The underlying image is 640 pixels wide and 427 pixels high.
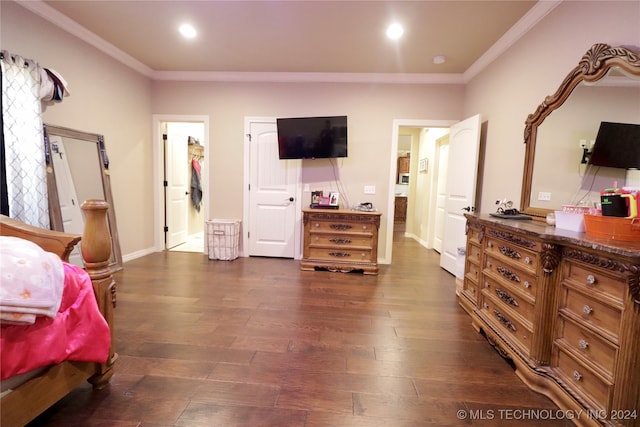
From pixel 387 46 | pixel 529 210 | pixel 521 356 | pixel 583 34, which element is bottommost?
pixel 521 356

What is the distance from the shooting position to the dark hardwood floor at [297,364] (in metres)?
1.42

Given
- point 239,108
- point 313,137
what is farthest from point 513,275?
point 239,108

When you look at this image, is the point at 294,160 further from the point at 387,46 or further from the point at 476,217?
the point at 476,217

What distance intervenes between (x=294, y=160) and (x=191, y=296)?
7.72 ft

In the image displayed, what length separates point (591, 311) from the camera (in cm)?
137

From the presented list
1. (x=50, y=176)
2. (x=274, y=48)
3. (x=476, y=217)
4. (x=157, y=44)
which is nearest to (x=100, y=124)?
(x=50, y=176)

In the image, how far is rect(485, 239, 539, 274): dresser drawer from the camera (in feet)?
5.65

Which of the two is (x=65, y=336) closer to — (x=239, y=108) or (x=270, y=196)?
(x=270, y=196)

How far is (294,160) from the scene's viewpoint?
14.1 feet

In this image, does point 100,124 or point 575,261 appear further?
point 100,124

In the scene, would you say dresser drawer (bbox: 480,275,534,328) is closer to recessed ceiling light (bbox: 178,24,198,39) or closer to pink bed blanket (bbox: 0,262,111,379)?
pink bed blanket (bbox: 0,262,111,379)

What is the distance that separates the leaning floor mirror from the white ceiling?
114cm

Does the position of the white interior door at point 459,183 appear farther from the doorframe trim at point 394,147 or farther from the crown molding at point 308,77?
the crown molding at point 308,77

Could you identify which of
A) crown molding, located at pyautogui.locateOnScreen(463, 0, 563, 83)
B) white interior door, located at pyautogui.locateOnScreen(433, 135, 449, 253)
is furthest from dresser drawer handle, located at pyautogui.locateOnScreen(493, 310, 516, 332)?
white interior door, located at pyautogui.locateOnScreen(433, 135, 449, 253)
